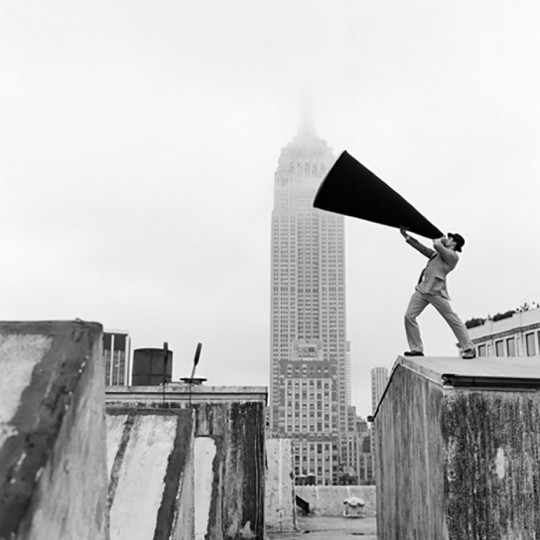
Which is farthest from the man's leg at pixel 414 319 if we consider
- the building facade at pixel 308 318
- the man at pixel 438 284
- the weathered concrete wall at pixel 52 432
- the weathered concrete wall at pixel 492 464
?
the building facade at pixel 308 318

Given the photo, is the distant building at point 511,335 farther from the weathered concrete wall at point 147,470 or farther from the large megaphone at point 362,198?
the weathered concrete wall at point 147,470

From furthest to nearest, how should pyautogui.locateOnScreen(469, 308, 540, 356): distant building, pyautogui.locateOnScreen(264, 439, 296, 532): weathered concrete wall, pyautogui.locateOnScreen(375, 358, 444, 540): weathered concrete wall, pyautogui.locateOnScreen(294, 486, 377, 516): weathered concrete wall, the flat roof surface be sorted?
pyautogui.locateOnScreen(469, 308, 540, 356): distant building < pyautogui.locateOnScreen(294, 486, 377, 516): weathered concrete wall < pyautogui.locateOnScreen(264, 439, 296, 532): weathered concrete wall < pyautogui.locateOnScreen(375, 358, 444, 540): weathered concrete wall < the flat roof surface

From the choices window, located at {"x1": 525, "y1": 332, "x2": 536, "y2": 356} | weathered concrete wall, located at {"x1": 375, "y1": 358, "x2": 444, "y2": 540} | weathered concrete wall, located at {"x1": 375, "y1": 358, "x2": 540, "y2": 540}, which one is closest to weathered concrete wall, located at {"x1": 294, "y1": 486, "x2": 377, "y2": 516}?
weathered concrete wall, located at {"x1": 375, "y1": 358, "x2": 444, "y2": 540}

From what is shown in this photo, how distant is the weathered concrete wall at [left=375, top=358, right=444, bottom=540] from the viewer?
8352mm

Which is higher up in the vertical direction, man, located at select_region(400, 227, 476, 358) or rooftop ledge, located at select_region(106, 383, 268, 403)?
man, located at select_region(400, 227, 476, 358)

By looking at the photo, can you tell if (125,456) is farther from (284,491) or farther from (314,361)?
(314,361)

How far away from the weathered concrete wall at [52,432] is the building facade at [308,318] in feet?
450

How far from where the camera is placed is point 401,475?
34.2ft

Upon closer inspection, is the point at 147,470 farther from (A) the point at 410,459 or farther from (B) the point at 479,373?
(A) the point at 410,459

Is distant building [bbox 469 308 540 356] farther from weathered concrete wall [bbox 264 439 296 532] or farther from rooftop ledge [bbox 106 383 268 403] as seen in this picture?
rooftop ledge [bbox 106 383 268 403]

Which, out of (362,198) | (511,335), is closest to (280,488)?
(362,198)

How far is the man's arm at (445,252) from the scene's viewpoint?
34.6 ft

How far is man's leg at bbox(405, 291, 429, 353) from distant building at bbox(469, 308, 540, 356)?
1449 inches

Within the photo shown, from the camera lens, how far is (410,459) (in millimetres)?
9703
